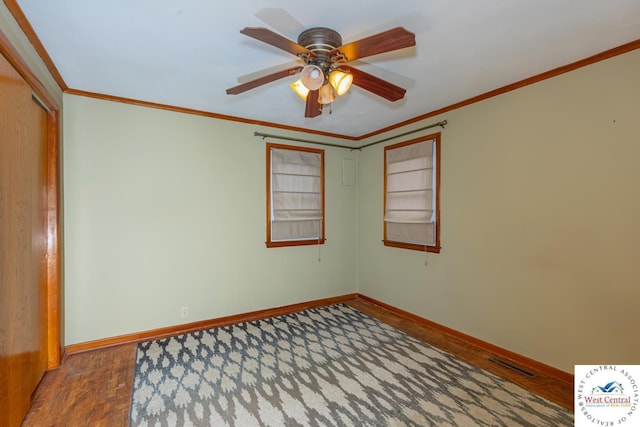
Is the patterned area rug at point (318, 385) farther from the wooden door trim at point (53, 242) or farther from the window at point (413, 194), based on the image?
the window at point (413, 194)

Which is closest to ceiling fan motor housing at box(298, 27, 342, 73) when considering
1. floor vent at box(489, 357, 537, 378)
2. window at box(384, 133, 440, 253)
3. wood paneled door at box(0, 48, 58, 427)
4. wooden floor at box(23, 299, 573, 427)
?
wood paneled door at box(0, 48, 58, 427)

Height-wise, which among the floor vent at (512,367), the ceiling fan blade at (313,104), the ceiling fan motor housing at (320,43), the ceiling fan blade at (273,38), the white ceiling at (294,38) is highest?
the white ceiling at (294,38)

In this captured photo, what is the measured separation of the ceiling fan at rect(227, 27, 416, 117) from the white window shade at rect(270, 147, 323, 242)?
5.89ft

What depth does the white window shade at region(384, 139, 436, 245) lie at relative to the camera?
350cm

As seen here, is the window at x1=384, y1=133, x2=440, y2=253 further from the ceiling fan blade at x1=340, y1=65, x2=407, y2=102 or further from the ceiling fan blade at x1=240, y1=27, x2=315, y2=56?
the ceiling fan blade at x1=240, y1=27, x2=315, y2=56

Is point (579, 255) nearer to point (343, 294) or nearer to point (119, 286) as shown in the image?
point (343, 294)

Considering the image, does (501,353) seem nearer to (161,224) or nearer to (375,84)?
(375,84)

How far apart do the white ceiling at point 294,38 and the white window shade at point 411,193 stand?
792 millimetres

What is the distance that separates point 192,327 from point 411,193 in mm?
2954

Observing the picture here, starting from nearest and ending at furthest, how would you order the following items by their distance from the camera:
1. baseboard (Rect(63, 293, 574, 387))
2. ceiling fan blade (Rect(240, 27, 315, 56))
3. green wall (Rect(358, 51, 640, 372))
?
ceiling fan blade (Rect(240, 27, 315, 56))
green wall (Rect(358, 51, 640, 372))
baseboard (Rect(63, 293, 574, 387))

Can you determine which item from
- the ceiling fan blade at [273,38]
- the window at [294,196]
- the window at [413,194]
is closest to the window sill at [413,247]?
the window at [413,194]

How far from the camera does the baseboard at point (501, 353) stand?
2.43m

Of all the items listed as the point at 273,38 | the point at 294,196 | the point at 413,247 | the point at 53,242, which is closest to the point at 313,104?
the point at 273,38

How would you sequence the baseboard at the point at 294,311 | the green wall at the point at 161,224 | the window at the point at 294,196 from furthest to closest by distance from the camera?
the window at the point at 294,196
the green wall at the point at 161,224
the baseboard at the point at 294,311
